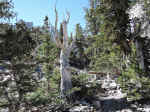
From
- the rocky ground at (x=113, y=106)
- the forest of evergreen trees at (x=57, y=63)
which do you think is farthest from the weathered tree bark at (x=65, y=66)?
the rocky ground at (x=113, y=106)

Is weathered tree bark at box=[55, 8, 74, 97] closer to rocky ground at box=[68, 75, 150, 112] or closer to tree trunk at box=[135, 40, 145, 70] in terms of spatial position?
rocky ground at box=[68, 75, 150, 112]

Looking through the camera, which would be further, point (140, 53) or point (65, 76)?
point (65, 76)

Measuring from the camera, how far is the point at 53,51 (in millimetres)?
11734

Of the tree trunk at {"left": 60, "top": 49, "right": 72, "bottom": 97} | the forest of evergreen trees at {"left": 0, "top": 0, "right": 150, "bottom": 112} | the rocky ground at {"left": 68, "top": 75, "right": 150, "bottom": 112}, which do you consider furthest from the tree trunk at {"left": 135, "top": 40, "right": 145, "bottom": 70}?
the tree trunk at {"left": 60, "top": 49, "right": 72, "bottom": 97}

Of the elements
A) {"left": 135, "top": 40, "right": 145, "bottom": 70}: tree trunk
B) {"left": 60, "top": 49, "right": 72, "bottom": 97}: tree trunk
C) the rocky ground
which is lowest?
the rocky ground

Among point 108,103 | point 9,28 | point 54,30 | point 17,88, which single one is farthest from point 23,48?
point 108,103

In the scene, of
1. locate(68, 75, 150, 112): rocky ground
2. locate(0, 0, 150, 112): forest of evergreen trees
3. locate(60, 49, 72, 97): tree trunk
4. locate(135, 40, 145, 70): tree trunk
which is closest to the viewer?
locate(0, 0, 150, 112): forest of evergreen trees

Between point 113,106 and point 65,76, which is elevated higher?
point 65,76

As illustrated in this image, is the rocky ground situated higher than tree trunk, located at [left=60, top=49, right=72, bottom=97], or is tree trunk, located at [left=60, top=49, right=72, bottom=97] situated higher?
tree trunk, located at [left=60, top=49, right=72, bottom=97]

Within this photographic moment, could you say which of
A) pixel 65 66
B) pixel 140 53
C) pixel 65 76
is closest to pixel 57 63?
pixel 65 66

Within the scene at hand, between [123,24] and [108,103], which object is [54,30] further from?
[108,103]

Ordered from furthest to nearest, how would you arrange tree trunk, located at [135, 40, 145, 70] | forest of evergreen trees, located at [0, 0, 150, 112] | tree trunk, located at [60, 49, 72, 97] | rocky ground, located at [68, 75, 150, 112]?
tree trunk, located at [60, 49, 72, 97]
tree trunk, located at [135, 40, 145, 70]
rocky ground, located at [68, 75, 150, 112]
forest of evergreen trees, located at [0, 0, 150, 112]

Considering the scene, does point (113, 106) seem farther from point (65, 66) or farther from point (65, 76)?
point (65, 66)

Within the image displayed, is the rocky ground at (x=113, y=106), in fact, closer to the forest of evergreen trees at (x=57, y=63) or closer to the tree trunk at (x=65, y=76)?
the forest of evergreen trees at (x=57, y=63)
